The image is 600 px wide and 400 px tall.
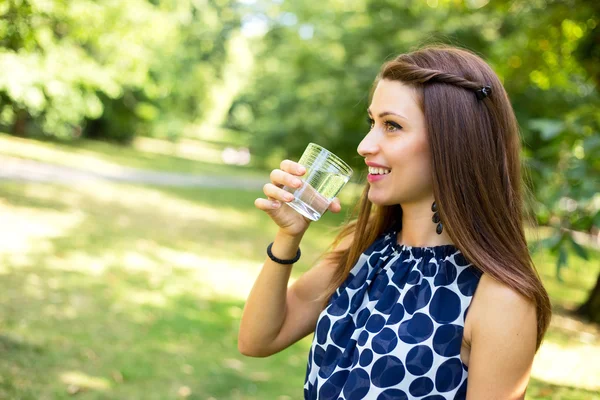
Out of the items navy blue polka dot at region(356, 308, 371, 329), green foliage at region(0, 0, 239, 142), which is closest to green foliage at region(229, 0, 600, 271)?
navy blue polka dot at region(356, 308, 371, 329)

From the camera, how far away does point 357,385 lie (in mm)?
1800

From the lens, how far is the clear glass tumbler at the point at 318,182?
192 cm

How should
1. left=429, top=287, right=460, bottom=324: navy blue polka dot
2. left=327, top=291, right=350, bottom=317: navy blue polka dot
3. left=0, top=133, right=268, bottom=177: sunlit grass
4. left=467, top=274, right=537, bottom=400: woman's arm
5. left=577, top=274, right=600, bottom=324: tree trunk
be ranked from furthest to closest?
left=0, top=133, right=268, bottom=177: sunlit grass < left=577, top=274, right=600, bottom=324: tree trunk < left=327, top=291, right=350, bottom=317: navy blue polka dot < left=429, top=287, right=460, bottom=324: navy blue polka dot < left=467, top=274, right=537, bottom=400: woman's arm

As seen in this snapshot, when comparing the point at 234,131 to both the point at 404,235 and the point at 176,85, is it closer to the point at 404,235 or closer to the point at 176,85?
the point at 176,85

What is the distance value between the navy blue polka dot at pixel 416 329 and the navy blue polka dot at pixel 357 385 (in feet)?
0.49

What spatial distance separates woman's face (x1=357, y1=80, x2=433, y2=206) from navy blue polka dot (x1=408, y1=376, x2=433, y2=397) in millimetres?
512

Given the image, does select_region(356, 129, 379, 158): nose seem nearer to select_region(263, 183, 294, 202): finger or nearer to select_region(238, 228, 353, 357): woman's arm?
select_region(263, 183, 294, 202): finger

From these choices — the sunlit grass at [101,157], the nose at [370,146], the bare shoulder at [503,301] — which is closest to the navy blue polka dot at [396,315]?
the bare shoulder at [503,301]

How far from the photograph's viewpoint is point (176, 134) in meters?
37.5

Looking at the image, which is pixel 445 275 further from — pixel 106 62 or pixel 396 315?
pixel 106 62

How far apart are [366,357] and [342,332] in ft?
0.44

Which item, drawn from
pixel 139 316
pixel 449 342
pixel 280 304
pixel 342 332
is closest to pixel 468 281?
pixel 449 342

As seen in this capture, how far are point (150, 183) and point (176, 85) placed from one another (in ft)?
42.6

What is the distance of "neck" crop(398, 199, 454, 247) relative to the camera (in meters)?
1.94
